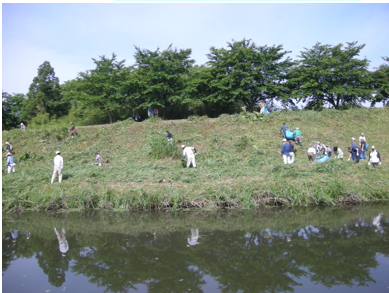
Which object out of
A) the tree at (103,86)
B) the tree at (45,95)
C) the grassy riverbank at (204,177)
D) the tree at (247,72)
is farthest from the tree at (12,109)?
the tree at (247,72)

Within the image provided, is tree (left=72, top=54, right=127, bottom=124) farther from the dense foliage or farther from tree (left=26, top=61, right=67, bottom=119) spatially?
tree (left=26, top=61, right=67, bottom=119)

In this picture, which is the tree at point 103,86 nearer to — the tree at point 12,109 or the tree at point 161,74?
the tree at point 161,74

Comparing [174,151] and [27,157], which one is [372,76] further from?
[27,157]

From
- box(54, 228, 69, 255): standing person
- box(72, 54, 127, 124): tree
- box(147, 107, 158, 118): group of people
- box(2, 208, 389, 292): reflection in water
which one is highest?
box(72, 54, 127, 124): tree

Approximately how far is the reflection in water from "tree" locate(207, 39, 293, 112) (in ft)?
59.6

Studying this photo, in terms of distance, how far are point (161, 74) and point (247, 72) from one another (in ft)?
25.5

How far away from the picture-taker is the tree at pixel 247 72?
1080 inches

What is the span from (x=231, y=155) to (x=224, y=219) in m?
8.53

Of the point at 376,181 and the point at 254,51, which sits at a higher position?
the point at 254,51

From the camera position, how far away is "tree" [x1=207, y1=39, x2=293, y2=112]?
27438mm

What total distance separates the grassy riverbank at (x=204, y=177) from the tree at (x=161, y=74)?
6117mm

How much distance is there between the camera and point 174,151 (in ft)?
61.9

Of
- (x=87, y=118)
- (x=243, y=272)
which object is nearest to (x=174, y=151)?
(x=243, y=272)

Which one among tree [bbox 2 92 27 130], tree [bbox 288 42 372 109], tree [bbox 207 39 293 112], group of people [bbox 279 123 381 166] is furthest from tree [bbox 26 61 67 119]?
group of people [bbox 279 123 381 166]
